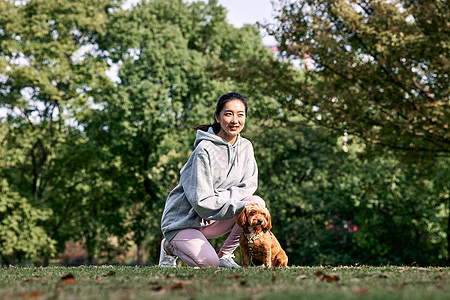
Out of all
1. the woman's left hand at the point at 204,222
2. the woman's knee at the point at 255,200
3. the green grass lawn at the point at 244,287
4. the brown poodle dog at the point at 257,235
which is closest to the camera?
the green grass lawn at the point at 244,287

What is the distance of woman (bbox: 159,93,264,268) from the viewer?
17.7 feet

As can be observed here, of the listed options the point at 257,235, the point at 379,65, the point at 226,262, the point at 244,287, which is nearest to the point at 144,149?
the point at 379,65

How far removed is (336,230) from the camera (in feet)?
63.9

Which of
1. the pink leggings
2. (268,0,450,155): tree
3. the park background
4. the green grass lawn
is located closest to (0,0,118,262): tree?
the park background

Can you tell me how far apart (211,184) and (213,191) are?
83mm

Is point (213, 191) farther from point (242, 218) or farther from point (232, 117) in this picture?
point (232, 117)

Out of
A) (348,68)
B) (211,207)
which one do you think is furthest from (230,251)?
(348,68)

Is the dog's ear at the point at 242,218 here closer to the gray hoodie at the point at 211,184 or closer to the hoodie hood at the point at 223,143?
the gray hoodie at the point at 211,184

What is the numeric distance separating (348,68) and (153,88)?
10330mm

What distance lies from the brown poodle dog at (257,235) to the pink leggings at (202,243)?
0.36 meters

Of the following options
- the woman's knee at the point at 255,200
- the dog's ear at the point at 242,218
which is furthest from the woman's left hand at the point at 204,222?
the dog's ear at the point at 242,218

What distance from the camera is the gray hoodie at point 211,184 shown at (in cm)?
536

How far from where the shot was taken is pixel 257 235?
5004 millimetres

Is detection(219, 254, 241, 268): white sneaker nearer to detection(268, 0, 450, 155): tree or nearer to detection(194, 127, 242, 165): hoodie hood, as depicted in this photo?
detection(194, 127, 242, 165): hoodie hood
